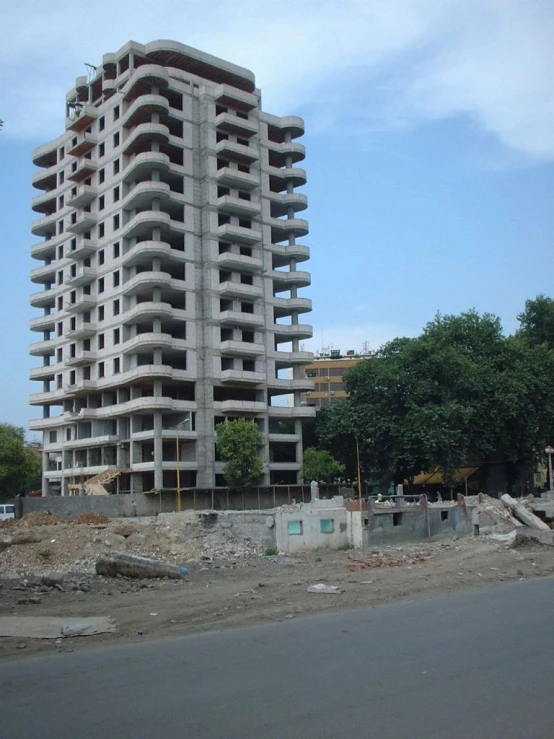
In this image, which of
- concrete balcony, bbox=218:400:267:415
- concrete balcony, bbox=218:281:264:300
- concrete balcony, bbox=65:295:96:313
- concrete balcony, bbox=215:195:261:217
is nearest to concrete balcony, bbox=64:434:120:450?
concrete balcony, bbox=218:400:267:415

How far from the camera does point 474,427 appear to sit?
55.9 meters

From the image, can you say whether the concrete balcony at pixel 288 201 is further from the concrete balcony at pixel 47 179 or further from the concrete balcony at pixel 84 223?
the concrete balcony at pixel 47 179

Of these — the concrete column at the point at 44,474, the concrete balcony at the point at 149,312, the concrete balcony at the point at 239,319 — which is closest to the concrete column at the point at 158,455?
the concrete balcony at the point at 149,312

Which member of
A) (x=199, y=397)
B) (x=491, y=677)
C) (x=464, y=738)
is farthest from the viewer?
(x=199, y=397)

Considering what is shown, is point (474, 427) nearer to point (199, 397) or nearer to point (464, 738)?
point (199, 397)

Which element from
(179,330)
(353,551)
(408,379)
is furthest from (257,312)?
(353,551)

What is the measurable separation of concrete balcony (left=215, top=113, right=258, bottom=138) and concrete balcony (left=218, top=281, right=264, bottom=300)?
47.7 ft

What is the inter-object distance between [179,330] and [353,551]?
3707 centimetres

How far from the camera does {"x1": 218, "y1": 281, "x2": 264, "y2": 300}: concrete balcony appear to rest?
62094 millimetres

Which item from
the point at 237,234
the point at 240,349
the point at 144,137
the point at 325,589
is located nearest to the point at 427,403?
the point at 240,349

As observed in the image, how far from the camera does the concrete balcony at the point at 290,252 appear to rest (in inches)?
2689

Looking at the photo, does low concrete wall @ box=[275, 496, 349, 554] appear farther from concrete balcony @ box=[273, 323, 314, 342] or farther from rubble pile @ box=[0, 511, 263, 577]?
concrete balcony @ box=[273, 323, 314, 342]

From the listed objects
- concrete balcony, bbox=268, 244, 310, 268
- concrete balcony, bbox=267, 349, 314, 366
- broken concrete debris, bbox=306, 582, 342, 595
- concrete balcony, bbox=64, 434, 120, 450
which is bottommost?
broken concrete debris, bbox=306, 582, 342, 595

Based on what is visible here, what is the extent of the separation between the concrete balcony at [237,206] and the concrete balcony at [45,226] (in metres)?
20.2
